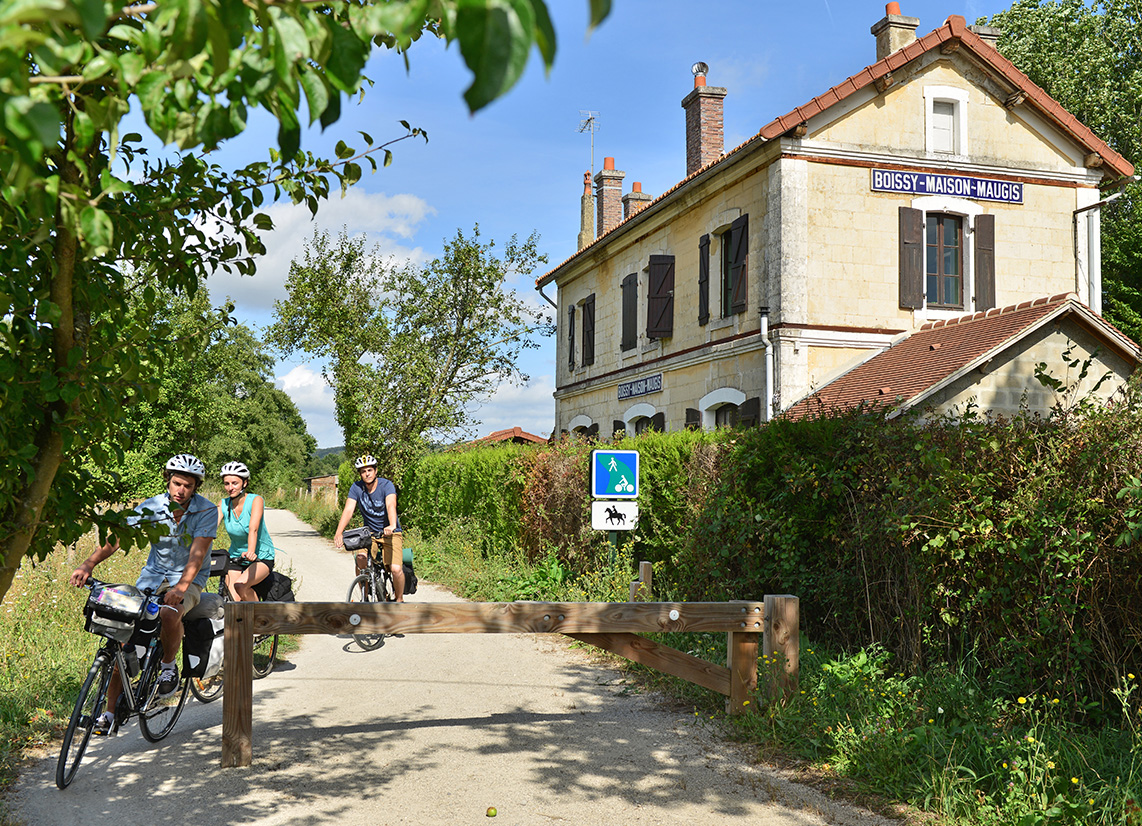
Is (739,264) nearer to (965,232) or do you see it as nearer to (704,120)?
(965,232)

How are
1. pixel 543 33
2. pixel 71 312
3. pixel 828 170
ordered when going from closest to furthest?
pixel 543 33 < pixel 71 312 < pixel 828 170

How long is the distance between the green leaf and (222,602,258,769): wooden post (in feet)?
16.7

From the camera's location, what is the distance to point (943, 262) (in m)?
17.8

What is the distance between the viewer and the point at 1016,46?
1170 inches

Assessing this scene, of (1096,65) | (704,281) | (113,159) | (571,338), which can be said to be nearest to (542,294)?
(571,338)

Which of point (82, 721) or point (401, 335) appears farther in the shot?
point (401, 335)

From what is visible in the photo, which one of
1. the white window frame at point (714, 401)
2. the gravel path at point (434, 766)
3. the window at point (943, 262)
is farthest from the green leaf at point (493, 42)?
the window at point (943, 262)

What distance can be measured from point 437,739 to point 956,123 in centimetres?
1609

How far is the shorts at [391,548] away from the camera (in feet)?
33.6

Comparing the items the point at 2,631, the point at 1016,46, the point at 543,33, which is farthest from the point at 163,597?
the point at 1016,46

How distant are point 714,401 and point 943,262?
16.6 feet

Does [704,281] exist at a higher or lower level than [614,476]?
higher

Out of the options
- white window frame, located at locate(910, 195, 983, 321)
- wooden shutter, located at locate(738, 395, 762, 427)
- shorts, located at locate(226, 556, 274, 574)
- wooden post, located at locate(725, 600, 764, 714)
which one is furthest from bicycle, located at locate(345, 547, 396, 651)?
white window frame, located at locate(910, 195, 983, 321)

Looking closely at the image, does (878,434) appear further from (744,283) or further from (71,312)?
(744,283)
